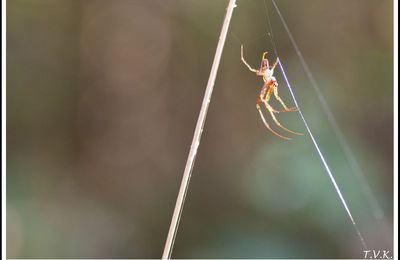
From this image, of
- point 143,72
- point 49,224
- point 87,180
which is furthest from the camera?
point 143,72

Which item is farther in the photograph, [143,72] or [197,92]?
[143,72]

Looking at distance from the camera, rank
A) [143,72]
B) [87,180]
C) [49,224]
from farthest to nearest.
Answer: [143,72], [87,180], [49,224]

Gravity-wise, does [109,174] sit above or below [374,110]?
below

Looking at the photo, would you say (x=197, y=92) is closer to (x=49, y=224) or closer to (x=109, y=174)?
(x=109, y=174)

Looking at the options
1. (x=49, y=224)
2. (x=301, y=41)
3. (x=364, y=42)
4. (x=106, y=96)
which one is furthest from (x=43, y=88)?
(x=364, y=42)

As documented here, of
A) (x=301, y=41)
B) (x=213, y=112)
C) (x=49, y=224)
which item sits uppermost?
(x=301, y=41)

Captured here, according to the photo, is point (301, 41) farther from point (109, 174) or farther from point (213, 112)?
point (109, 174)

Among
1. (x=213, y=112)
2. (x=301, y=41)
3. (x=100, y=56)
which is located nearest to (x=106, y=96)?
(x=100, y=56)
